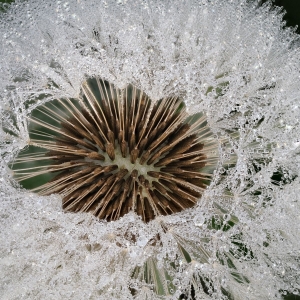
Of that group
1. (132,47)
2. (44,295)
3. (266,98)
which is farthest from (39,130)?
(266,98)

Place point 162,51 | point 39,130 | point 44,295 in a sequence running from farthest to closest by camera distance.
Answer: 1. point 39,130
2. point 162,51
3. point 44,295

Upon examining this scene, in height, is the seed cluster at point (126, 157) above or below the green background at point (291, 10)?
below

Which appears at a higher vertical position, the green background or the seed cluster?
the green background

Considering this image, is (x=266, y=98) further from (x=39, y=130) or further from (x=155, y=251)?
(x=39, y=130)

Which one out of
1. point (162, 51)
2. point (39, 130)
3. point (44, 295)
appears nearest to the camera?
point (44, 295)

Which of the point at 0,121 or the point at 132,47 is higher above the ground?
the point at 132,47

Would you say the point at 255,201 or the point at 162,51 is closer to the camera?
the point at 255,201

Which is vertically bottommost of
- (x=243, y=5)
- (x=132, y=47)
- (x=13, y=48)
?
Answer: (x=13, y=48)

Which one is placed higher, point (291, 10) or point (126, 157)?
point (291, 10)
